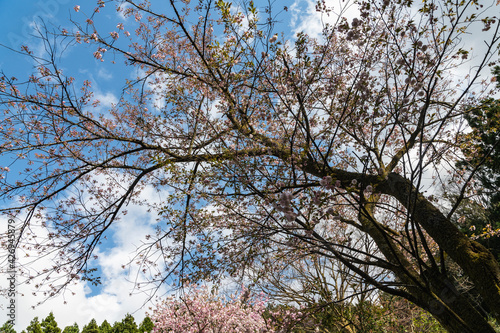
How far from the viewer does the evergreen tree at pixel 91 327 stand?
21.6 m

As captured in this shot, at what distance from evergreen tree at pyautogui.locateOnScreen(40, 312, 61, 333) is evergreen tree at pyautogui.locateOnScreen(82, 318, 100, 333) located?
2177 mm

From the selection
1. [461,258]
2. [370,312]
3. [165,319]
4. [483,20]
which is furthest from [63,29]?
[165,319]

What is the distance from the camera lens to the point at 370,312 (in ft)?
20.5

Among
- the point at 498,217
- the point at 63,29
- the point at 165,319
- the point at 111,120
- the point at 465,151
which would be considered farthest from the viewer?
the point at 498,217

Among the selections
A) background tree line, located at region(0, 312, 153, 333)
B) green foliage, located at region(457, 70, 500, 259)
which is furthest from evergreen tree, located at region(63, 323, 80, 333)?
green foliage, located at region(457, 70, 500, 259)

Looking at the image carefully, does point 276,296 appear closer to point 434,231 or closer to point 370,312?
point 370,312

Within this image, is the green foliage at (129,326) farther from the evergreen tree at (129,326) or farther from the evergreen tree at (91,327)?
the evergreen tree at (91,327)

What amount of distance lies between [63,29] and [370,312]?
7.87m

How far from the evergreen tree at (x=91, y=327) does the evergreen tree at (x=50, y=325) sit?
7.14ft

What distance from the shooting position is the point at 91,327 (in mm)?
22188

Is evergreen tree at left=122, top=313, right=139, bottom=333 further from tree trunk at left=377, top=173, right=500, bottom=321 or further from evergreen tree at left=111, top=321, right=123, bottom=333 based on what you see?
tree trunk at left=377, top=173, right=500, bottom=321

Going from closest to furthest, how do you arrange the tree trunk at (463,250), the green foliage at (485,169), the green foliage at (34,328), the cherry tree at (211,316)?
the tree trunk at (463,250) → the green foliage at (485,169) → the cherry tree at (211,316) → the green foliage at (34,328)

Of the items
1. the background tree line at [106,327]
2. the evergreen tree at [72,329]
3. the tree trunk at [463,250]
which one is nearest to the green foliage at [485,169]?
the tree trunk at [463,250]

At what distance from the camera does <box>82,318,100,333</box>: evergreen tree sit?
70.8 ft
